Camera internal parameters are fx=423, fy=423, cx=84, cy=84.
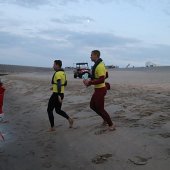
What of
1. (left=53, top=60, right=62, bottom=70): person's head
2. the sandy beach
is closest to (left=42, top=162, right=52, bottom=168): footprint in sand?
the sandy beach

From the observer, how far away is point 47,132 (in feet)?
35.4

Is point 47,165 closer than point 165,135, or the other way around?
point 47,165

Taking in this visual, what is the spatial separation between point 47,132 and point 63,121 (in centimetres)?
140

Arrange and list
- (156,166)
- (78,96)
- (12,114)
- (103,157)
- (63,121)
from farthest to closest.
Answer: (78,96)
(12,114)
(63,121)
(103,157)
(156,166)

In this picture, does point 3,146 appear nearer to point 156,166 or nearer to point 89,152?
point 89,152

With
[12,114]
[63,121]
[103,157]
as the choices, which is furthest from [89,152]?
[12,114]

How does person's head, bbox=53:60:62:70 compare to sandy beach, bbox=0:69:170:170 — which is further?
person's head, bbox=53:60:62:70

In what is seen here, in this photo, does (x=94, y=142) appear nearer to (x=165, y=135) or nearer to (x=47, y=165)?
(x=47, y=165)

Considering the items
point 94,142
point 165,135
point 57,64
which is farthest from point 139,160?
point 57,64

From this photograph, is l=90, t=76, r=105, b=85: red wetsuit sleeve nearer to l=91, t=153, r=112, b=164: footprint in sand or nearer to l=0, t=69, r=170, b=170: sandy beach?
l=0, t=69, r=170, b=170: sandy beach

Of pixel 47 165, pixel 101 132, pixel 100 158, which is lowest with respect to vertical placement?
pixel 47 165

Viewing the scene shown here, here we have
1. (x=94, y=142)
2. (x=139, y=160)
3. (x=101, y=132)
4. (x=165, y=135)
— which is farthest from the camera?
(x=101, y=132)

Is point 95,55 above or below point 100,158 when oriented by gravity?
above

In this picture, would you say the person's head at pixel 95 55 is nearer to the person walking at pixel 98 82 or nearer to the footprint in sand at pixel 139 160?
the person walking at pixel 98 82
